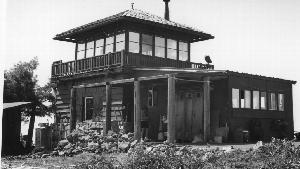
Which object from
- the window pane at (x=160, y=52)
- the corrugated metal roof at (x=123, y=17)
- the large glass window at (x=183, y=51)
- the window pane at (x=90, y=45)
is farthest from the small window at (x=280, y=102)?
the window pane at (x=90, y=45)

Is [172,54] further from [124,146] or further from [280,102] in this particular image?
[124,146]

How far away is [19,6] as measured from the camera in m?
10.0

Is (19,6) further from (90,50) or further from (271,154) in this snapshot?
(90,50)

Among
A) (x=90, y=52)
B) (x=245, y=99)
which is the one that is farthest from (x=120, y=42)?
(x=245, y=99)

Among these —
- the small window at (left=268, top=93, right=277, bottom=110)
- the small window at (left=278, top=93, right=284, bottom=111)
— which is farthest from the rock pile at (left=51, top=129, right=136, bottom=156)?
the small window at (left=278, top=93, right=284, bottom=111)

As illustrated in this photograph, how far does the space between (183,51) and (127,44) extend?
4.71 meters

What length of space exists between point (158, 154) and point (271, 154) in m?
3.57

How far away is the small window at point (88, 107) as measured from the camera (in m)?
23.8

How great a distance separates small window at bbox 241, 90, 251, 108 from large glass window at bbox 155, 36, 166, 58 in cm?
557

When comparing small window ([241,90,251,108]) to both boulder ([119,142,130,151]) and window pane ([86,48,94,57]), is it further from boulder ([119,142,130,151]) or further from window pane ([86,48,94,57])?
window pane ([86,48,94,57])

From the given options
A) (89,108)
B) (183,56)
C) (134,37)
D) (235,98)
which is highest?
(134,37)

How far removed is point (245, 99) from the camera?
822 inches

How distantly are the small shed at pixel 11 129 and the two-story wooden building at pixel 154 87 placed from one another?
123 inches

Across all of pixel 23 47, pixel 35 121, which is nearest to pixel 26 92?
pixel 35 121
